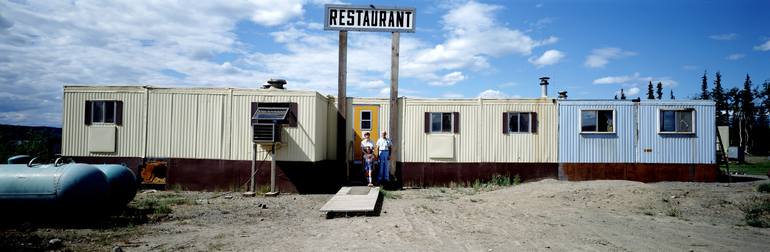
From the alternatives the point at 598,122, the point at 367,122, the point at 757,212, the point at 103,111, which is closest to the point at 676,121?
the point at 598,122

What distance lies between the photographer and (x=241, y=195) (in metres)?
13.0

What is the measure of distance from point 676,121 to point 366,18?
9.96 m

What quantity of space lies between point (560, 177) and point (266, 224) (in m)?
9.68

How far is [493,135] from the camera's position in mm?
14797

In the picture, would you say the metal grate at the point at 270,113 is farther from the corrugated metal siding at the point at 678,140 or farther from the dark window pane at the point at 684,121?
the dark window pane at the point at 684,121

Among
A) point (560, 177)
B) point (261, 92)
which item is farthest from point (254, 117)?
point (560, 177)

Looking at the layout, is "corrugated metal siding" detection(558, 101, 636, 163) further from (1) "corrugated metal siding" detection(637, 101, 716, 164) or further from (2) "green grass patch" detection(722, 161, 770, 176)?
(2) "green grass patch" detection(722, 161, 770, 176)

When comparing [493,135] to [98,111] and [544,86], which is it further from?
[98,111]

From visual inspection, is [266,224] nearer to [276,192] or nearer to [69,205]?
[69,205]

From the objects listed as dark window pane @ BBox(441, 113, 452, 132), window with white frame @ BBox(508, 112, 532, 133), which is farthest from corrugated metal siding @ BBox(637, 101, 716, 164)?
dark window pane @ BBox(441, 113, 452, 132)

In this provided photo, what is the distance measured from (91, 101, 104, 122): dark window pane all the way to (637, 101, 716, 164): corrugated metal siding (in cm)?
1600

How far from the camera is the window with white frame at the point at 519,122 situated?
14.8 metres

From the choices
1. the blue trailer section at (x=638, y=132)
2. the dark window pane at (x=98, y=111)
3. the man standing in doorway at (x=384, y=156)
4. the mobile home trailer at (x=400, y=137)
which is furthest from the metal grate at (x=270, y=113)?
the blue trailer section at (x=638, y=132)

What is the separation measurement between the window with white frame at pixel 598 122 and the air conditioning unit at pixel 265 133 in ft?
30.1
